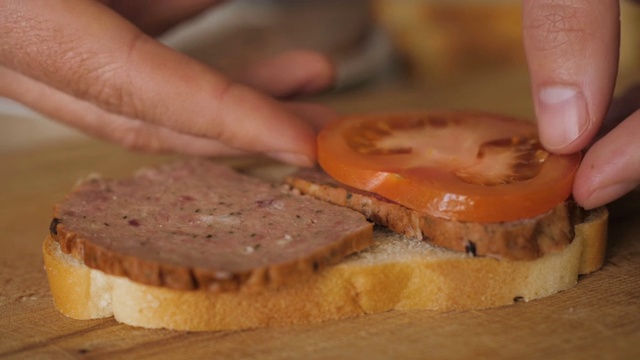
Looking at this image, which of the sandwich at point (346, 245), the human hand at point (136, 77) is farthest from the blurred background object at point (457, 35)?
the sandwich at point (346, 245)

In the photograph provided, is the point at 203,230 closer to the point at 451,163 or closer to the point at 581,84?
the point at 451,163

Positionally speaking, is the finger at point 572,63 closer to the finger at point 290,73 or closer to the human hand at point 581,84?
the human hand at point 581,84

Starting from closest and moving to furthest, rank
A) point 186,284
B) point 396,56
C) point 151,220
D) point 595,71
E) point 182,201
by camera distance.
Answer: point 186,284 < point 595,71 < point 151,220 < point 182,201 < point 396,56

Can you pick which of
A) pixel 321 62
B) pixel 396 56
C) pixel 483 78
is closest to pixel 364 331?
pixel 321 62

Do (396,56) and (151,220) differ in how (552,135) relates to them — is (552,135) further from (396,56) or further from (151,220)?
(396,56)

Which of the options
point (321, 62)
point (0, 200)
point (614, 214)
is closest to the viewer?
point (614, 214)
